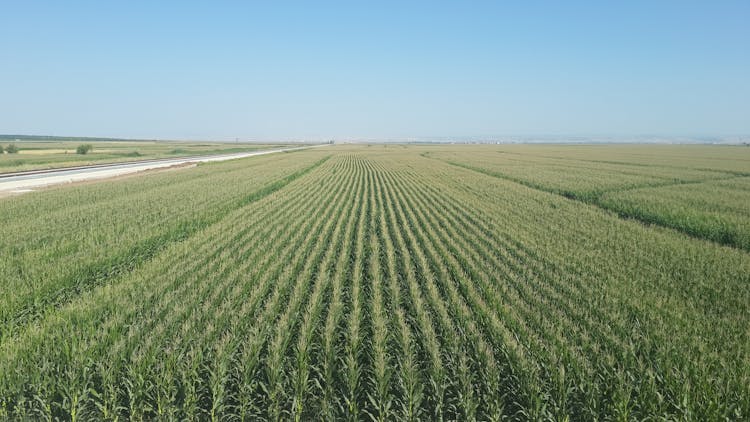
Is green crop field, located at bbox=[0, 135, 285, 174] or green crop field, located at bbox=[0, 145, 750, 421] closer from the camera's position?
green crop field, located at bbox=[0, 145, 750, 421]

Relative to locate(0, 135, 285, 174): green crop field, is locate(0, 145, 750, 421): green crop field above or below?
below

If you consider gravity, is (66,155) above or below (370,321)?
above

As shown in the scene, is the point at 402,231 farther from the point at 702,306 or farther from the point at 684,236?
the point at 684,236

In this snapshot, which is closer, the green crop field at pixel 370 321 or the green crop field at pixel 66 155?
the green crop field at pixel 370 321

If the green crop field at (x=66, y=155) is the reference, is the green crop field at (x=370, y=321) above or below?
below

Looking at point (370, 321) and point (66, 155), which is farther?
point (66, 155)

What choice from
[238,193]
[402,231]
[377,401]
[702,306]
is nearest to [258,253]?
[402,231]

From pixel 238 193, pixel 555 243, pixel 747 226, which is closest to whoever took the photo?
pixel 555 243

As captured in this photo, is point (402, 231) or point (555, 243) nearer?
point (555, 243)
